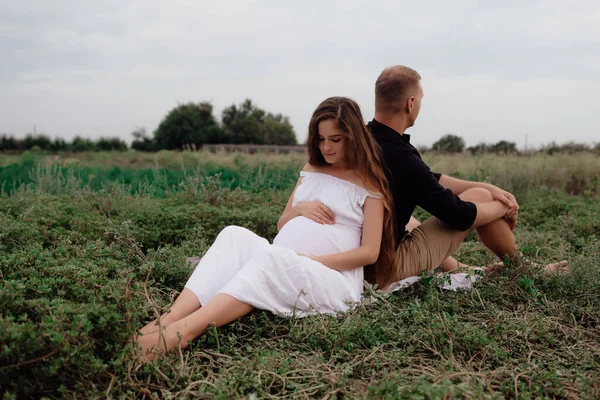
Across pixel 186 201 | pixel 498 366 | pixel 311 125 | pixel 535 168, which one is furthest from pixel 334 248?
pixel 535 168

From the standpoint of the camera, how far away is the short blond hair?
11.0ft

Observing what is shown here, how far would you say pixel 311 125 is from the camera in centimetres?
325

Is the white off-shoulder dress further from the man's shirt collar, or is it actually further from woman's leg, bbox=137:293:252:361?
the man's shirt collar

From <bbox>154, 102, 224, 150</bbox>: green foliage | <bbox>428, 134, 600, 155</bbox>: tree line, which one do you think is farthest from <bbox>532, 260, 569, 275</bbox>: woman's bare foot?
<bbox>154, 102, 224, 150</bbox>: green foliage

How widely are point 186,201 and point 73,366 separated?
402 cm

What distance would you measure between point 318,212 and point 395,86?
2.87ft

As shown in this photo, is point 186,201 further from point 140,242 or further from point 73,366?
point 73,366

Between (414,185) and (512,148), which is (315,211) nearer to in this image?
(414,185)

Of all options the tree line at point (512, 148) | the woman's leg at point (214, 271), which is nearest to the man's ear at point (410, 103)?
the woman's leg at point (214, 271)

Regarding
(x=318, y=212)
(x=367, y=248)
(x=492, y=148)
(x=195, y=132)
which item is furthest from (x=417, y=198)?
(x=195, y=132)

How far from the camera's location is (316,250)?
3148 millimetres

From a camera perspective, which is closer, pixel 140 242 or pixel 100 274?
pixel 100 274

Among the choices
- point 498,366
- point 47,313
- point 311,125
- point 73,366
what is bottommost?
point 498,366

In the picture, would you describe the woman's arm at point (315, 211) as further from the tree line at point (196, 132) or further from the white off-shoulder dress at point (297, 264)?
the tree line at point (196, 132)
